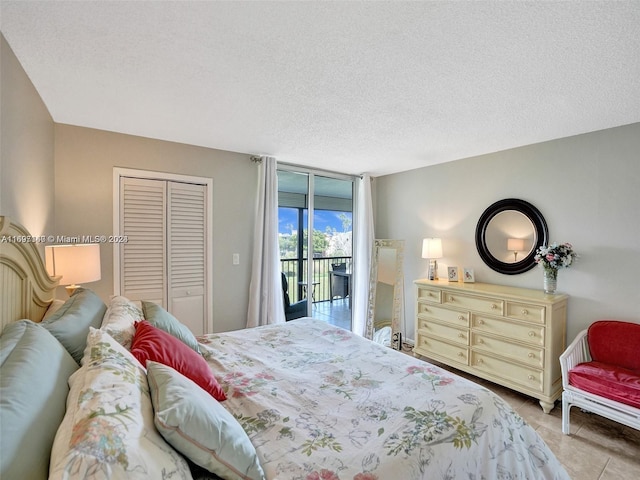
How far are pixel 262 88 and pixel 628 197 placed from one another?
314 cm

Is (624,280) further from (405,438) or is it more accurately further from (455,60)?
(405,438)

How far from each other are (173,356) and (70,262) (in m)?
1.34

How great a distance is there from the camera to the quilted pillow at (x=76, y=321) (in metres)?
1.31

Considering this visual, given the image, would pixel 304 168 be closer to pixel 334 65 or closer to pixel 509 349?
pixel 334 65

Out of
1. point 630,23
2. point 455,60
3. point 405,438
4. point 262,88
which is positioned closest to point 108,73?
point 262,88

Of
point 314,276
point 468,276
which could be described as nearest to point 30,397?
point 314,276

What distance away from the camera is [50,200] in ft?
8.10

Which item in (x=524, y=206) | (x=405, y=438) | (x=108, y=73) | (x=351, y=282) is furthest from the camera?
(x=351, y=282)

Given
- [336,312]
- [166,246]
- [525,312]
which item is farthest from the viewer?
[336,312]

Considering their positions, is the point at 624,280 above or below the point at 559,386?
above

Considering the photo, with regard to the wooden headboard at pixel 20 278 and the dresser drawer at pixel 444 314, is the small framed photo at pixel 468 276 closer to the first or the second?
the dresser drawer at pixel 444 314

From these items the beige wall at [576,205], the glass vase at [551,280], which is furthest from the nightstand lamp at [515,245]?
the glass vase at [551,280]

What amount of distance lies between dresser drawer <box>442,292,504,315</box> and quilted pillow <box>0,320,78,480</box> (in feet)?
10.6

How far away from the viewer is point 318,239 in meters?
4.32
